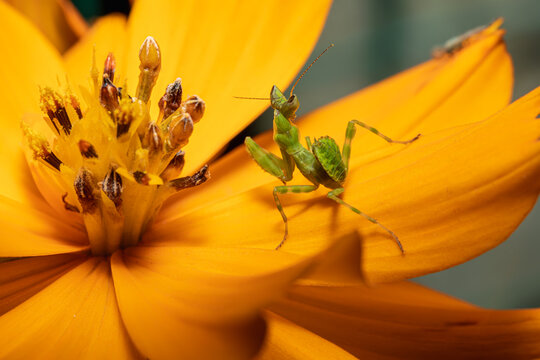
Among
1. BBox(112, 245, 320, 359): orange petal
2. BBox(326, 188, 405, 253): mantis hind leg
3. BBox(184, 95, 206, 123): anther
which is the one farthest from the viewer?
BBox(184, 95, 206, 123): anther

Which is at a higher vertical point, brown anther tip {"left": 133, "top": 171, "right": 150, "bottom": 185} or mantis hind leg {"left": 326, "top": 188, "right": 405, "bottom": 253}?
brown anther tip {"left": 133, "top": 171, "right": 150, "bottom": 185}

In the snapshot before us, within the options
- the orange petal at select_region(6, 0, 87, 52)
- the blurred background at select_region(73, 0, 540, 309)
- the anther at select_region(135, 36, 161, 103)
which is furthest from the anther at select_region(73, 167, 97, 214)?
the blurred background at select_region(73, 0, 540, 309)

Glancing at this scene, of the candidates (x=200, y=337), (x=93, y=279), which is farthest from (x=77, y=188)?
(x=200, y=337)

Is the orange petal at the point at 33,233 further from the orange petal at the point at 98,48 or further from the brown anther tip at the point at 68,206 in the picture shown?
the orange petal at the point at 98,48

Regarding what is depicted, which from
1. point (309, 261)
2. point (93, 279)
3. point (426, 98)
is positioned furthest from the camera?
point (426, 98)

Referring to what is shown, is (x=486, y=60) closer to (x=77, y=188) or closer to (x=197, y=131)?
(x=197, y=131)

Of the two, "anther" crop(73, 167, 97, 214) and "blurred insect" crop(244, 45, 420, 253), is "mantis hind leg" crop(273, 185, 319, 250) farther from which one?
"anther" crop(73, 167, 97, 214)
